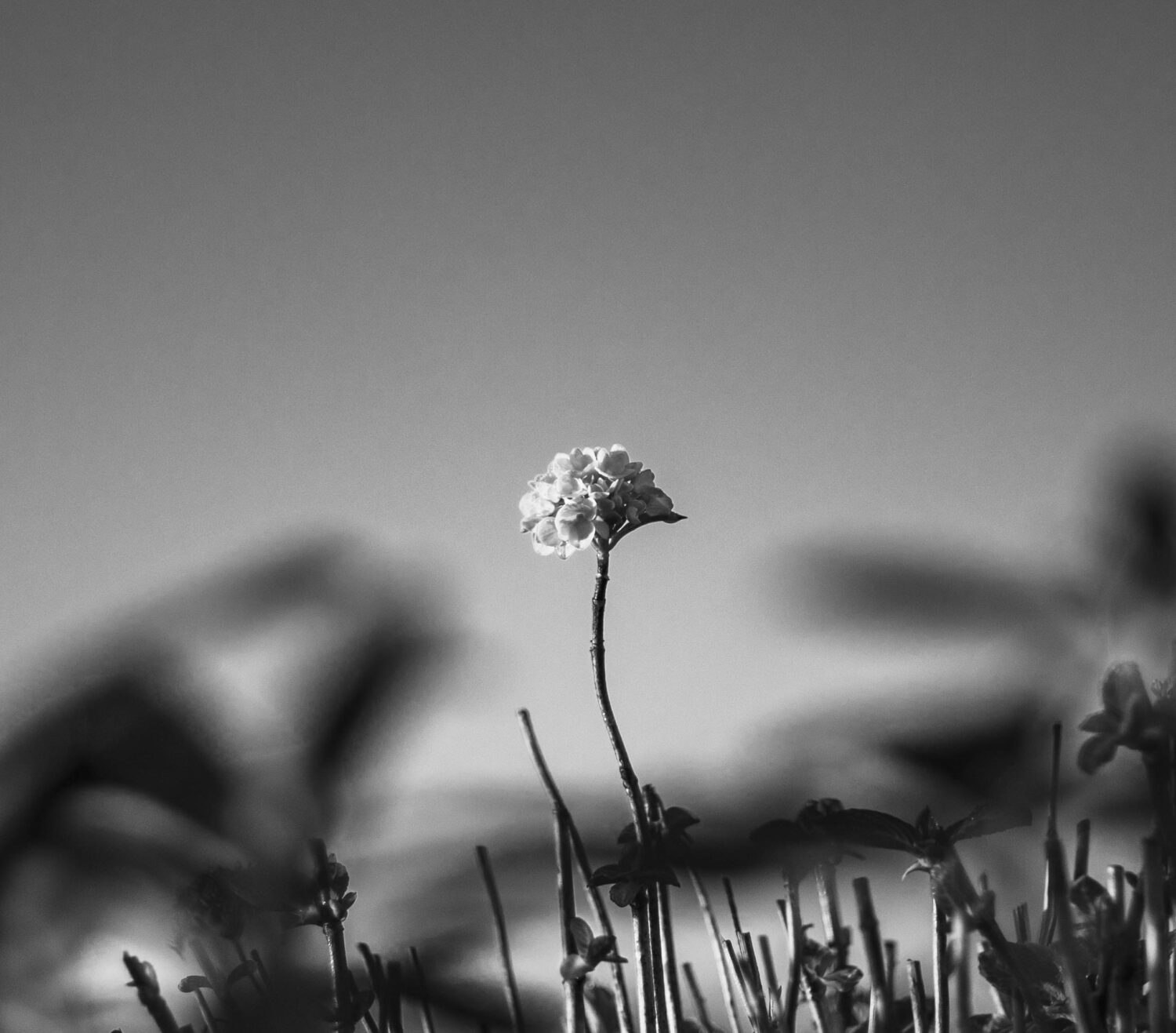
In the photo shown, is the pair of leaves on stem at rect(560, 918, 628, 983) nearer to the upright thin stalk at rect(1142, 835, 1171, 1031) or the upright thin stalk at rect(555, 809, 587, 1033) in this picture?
the upright thin stalk at rect(555, 809, 587, 1033)

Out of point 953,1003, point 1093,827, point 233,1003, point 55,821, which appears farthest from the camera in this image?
point 953,1003

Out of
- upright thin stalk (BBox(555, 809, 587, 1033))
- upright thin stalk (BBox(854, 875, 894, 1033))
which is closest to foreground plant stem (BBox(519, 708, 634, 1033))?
upright thin stalk (BBox(555, 809, 587, 1033))

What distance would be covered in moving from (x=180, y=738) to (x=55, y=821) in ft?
0.10

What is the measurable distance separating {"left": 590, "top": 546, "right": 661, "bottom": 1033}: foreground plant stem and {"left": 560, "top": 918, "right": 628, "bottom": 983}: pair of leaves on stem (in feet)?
0.04

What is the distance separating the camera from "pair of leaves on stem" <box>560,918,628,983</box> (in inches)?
21.5

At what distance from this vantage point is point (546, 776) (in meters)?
0.65

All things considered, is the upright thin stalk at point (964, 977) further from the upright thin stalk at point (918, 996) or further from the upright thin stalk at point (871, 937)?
the upright thin stalk at point (918, 996)

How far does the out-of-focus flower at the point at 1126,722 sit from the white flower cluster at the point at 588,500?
0.27 m

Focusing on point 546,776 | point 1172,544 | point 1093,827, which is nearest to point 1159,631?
point 1172,544

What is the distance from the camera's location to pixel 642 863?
55 centimetres

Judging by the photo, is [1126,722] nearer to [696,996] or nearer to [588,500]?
[588,500]

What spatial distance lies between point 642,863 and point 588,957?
1.8 inches

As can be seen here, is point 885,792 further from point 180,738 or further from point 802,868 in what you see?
point 180,738

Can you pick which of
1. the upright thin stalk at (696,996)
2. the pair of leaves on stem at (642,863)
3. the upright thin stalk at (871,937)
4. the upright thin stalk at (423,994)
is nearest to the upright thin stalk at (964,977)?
the upright thin stalk at (871,937)
